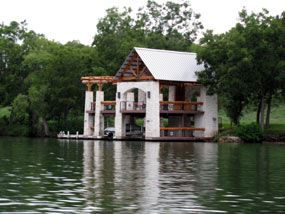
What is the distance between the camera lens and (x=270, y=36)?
5894 cm

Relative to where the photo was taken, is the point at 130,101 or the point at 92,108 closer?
the point at 130,101

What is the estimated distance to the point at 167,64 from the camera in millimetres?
65875

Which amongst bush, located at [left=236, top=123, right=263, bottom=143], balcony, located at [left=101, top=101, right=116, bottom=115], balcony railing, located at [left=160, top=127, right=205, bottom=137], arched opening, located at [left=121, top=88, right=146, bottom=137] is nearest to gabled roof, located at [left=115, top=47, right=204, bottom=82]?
arched opening, located at [left=121, top=88, right=146, bottom=137]

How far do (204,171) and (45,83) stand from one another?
194 feet

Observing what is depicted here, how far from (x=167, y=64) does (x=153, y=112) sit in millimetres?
6338

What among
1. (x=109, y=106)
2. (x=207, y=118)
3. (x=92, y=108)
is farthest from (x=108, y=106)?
(x=207, y=118)

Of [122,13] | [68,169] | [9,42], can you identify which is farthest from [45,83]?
[68,169]

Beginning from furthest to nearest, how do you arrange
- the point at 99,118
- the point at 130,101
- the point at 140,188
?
the point at 99,118 < the point at 130,101 < the point at 140,188

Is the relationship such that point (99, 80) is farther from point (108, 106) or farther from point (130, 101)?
point (130, 101)

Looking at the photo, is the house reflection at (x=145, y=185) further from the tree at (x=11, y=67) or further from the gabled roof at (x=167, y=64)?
the tree at (x=11, y=67)

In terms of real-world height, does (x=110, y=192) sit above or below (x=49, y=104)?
below

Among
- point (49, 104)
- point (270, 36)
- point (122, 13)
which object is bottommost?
point (49, 104)

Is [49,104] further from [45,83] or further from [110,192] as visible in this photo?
[110,192]

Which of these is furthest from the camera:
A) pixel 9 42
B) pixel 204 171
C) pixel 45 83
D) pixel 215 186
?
pixel 9 42
